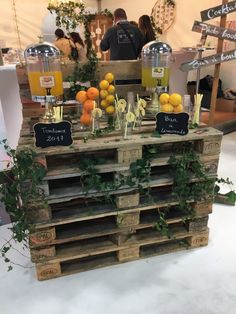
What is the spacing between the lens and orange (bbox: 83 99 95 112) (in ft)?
5.12

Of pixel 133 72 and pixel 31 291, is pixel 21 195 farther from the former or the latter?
pixel 133 72

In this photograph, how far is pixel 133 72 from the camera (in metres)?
1.94

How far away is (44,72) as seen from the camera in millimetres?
1611

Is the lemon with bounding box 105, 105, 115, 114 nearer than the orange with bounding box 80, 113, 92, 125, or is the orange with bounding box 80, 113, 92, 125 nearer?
the orange with bounding box 80, 113, 92, 125

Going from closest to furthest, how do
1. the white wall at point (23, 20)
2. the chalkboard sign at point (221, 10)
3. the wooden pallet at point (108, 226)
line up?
the wooden pallet at point (108, 226) < the chalkboard sign at point (221, 10) < the white wall at point (23, 20)

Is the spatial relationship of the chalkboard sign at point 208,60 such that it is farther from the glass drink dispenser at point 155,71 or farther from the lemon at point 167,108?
the lemon at point 167,108

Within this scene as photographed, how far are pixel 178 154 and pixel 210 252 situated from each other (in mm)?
Result: 696

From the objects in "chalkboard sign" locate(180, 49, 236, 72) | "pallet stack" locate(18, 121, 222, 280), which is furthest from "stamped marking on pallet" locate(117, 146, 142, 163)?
"chalkboard sign" locate(180, 49, 236, 72)

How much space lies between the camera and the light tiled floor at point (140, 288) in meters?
1.44

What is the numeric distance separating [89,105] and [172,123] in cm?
45

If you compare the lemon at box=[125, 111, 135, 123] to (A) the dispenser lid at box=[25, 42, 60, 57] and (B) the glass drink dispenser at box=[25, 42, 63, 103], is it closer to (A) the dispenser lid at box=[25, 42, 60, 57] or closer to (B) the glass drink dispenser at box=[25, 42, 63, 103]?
(B) the glass drink dispenser at box=[25, 42, 63, 103]

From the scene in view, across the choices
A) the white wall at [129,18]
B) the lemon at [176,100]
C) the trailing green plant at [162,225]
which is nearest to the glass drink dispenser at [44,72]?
the lemon at [176,100]

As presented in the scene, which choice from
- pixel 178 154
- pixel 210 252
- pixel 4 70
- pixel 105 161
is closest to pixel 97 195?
pixel 105 161

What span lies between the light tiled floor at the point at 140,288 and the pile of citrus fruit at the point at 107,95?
3.06 ft
